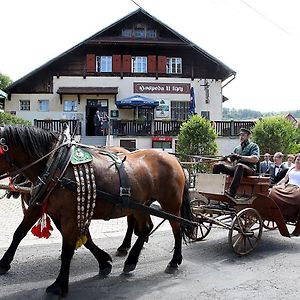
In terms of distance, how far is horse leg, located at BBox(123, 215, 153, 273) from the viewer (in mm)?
5637

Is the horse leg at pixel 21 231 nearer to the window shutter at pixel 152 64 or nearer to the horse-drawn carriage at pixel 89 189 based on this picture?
the horse-drawn carriage at pixel 89 189

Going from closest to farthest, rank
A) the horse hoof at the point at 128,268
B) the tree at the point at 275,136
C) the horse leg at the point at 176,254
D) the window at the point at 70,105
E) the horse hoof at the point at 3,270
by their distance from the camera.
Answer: the horse hoof at the point at 3,270 → the horse hoof at the point at 128,268 → the horse leg at the point at 176,254 → the tree at the point at 275,136 → the window at the point at 70,105

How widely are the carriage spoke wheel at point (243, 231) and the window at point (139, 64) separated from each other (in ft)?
78.2

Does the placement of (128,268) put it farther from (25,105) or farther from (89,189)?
(25,105)

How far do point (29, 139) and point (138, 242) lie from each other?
214 cm

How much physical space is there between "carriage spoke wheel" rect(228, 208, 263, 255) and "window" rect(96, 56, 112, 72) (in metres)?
24.0

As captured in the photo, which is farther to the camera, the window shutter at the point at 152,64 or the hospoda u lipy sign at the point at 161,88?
the window shutter at the point at 152,64

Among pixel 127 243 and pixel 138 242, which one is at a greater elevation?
pixel 138 242

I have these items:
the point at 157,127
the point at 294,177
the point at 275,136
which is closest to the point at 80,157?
the point at 294,177

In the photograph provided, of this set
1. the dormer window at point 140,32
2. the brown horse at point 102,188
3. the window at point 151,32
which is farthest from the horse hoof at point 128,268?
the window at point 151,32

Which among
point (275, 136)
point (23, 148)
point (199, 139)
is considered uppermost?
point (275, 136)

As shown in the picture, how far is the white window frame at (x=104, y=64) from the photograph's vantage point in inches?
1163

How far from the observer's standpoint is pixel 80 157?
4.79m

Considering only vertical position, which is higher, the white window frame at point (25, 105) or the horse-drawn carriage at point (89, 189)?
the white window frame at point (25, 105)
